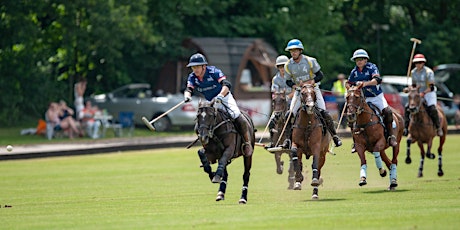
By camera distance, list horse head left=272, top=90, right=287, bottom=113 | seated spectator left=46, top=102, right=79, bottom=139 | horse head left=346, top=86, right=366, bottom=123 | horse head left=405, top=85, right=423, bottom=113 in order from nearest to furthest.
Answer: horse head left=346, top=86, right=366, bottom=123 → horse head left=272, top=90, right=287, bottom=113 → horse head left=405, top=85, right=423, bottom=113 → seated spectator left=46, top=102, right=79, bottom=139

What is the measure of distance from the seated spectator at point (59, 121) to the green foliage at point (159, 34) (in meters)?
3.62

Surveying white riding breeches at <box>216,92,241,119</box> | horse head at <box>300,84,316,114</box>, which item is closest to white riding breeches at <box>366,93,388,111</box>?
horse head at <box>300,84,316,114</box>

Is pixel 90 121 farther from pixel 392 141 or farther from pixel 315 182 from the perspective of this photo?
pixel 315 182

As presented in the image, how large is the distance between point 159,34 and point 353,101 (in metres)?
26.6

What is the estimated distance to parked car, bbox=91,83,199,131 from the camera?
4134 centimetres

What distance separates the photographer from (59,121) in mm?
38094

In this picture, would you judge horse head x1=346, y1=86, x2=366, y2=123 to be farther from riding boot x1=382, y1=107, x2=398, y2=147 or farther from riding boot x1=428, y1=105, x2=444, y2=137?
riding boot x1=428, y1=105, x2=444, y2=137

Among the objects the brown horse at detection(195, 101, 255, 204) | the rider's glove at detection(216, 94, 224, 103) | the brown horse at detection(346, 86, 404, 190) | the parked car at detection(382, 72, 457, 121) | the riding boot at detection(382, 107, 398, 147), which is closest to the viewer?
the brown horse at detection(195, 101, 255, 204)

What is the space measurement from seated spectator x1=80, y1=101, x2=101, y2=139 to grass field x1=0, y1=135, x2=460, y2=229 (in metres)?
7.46

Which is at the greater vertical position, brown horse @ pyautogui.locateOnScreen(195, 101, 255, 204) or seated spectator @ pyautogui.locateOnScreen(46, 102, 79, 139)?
brown horse @ pyautogui.locateOnScreen(195, 101, 255, 204)

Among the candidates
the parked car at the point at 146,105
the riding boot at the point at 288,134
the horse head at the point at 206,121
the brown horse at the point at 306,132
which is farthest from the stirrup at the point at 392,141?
the parked car at the point at 146,105

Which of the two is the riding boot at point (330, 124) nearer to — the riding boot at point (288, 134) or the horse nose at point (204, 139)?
the riding boot at point (288, 134)

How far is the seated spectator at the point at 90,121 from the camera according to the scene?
38594 mm

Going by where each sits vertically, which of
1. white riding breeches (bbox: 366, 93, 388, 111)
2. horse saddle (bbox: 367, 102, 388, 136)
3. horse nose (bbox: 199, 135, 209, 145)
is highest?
white riding breeches (bbox: 366, 93, 388, 111)
